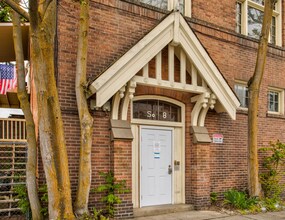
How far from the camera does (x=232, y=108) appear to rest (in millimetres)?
9141

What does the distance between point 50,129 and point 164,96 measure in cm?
370

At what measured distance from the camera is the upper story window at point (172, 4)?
30.6ft

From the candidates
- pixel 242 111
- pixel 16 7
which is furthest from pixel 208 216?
pixel 16 7

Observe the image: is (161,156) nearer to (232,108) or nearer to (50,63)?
(232,108)

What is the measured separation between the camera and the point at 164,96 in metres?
8.77

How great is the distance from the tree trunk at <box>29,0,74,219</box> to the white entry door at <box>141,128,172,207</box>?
281 centimetres

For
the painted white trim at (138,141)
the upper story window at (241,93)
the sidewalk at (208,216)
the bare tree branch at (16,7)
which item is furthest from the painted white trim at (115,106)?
the upper story window at (241,93)

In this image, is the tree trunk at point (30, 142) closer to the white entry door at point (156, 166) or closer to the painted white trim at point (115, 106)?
the painted white trim at point (115, 106)

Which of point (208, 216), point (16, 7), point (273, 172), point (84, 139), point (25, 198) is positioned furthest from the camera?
point (273, 172)

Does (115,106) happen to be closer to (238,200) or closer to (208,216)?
(208,216)

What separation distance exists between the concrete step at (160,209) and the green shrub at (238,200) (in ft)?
3.96

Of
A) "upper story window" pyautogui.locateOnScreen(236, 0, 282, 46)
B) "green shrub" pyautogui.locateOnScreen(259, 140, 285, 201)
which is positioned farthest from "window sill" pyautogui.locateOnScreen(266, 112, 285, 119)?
"upper story window" pyautogui.locateOnScreen(236, 0, 282, 46)

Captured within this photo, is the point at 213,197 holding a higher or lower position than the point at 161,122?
lower

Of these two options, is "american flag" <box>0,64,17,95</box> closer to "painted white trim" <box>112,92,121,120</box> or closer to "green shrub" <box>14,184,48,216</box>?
"green shrub" <box>14,184,48,216</box>
